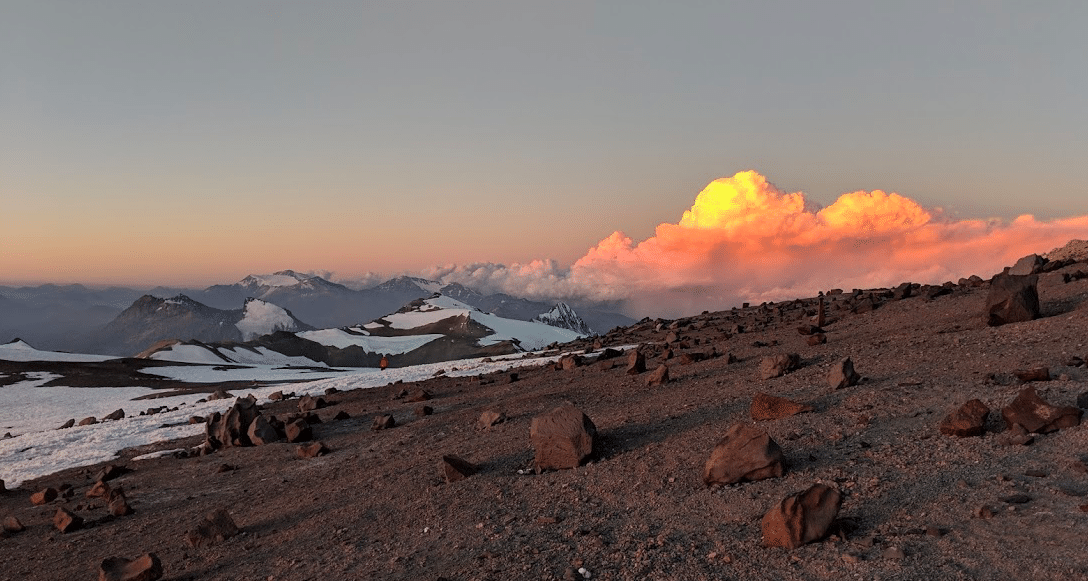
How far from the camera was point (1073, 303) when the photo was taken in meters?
19.3

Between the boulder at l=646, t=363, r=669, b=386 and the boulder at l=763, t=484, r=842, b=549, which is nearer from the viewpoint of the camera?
the boulder at l=763, t=484, r=842, b=549

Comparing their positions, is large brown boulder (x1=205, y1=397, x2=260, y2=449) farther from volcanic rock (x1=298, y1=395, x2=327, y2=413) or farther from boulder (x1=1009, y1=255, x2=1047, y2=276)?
boulder (x1=1009, y1=255, x2=1047, y2=276)

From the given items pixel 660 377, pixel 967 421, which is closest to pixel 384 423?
pixel 660 377

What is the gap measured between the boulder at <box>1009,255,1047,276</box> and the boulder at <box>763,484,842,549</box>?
22.1 m

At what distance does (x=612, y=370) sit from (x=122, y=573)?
1651 cm

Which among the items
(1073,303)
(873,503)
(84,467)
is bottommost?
(84,467)

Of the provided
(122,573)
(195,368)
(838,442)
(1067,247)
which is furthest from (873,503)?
(195,368)

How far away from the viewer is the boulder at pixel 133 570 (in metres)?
10.6

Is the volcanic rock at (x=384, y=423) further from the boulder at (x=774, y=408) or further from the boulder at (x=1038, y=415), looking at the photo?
the boulder at (x=1038, y=415)

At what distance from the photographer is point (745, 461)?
10.5 meters

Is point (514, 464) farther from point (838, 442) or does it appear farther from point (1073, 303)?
point (1073, 303)

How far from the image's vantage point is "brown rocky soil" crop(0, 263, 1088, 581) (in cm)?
820

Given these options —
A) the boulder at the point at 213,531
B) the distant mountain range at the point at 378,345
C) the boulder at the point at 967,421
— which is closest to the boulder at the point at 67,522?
the boulder at the point at 213,531

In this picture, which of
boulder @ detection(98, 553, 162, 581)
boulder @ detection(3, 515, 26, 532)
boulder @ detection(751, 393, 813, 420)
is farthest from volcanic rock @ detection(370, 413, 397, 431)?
boulder @ detection(751, 393, 813, 420)
